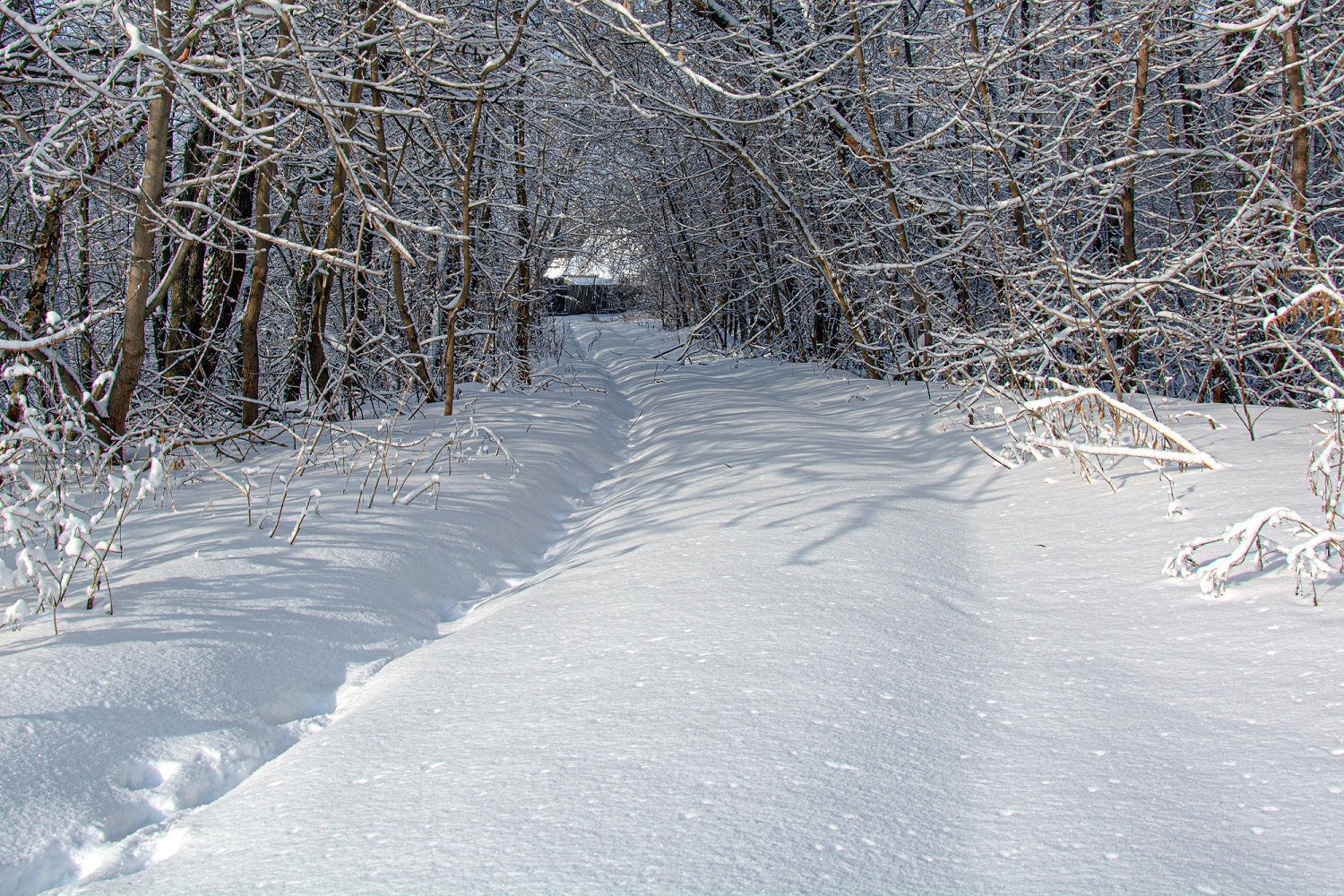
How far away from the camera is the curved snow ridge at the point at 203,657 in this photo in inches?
79.4

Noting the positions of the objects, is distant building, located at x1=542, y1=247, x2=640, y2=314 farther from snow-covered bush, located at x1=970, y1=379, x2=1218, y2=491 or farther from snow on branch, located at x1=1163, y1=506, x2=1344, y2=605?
snow on branch, located at x1=1163, y1=506, x2=1344, y2=605

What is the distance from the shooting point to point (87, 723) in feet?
7.54

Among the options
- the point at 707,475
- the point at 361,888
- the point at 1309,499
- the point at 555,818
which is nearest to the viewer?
the point at 361,888

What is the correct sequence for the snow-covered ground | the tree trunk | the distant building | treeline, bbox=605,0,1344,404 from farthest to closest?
the distant building → treeline, bbox=605,0,1344,404 → the tree trunk → the snow-covered ground

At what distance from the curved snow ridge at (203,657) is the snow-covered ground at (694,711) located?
1 centimetres

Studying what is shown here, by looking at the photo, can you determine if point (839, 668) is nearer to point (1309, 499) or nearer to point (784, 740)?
point (784, 740)

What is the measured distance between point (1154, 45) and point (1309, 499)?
5840mm

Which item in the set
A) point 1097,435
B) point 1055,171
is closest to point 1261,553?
point 1097,435

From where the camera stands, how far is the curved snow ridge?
2.02 m

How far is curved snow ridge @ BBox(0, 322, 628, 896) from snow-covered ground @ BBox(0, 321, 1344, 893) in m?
0.01

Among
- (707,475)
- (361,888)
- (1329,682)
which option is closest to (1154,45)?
(707,475)

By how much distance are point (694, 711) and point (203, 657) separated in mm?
1563

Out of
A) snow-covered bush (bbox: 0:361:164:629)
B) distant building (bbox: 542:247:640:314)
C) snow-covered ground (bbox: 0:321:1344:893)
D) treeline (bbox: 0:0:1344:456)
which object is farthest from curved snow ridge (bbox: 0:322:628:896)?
distant building (bbox: 542:247:640:314)

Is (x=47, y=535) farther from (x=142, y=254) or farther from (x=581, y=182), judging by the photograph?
(x=581, y=182)
